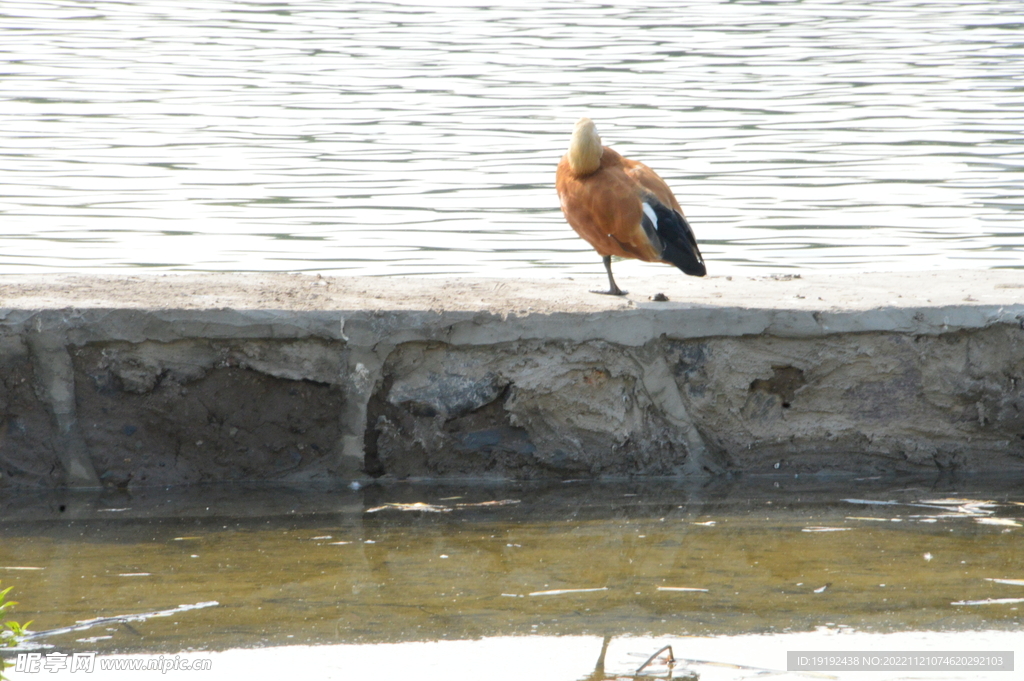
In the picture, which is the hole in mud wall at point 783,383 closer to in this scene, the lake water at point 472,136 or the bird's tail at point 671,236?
the bird's tail at point 671,236

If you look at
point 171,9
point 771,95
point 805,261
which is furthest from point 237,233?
point 171,9

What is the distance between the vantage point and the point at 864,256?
765cm

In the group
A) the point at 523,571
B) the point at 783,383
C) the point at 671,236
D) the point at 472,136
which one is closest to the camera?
the point at 523,571

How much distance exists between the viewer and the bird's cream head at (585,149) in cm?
481

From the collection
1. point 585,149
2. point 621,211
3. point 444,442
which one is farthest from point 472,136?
point 444,442

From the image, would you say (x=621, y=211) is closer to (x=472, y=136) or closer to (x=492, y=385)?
(x=492, y=385)

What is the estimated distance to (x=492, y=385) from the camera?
4477 mm

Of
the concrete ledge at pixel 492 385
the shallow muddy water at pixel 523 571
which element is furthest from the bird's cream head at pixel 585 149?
the shallow muddy water at pixel 523 571

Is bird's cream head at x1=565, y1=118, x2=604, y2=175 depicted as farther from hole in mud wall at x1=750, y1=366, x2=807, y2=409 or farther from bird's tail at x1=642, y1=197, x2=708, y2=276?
hole in mud wall at x1=750, y1=366, x2=807, y2=409

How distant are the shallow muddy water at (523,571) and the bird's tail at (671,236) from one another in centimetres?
83

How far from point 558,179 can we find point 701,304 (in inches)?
35.8

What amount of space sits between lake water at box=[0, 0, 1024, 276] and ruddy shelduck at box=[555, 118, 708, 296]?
2.27 m

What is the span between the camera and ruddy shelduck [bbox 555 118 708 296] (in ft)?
15.7

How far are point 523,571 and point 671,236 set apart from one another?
5.34 ft
